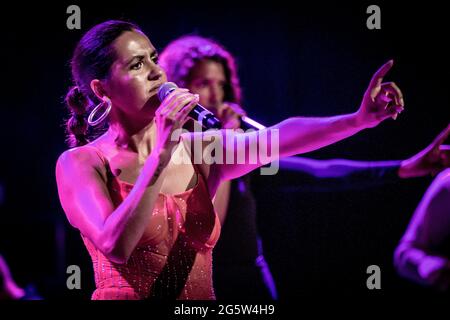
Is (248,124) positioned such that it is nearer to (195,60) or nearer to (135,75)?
(195,60)

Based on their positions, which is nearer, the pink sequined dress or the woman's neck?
the pink sequined dress

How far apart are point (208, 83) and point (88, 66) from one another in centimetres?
81

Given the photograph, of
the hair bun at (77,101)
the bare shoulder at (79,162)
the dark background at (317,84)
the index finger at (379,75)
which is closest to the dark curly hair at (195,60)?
the dark background at (317,84)

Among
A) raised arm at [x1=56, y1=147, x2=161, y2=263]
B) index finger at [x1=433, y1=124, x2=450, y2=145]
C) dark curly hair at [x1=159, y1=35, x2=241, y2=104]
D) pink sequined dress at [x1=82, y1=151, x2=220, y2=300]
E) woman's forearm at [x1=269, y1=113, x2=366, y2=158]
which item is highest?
dark curly hair at [x1=159, y1=35, x2=241, y2=104]

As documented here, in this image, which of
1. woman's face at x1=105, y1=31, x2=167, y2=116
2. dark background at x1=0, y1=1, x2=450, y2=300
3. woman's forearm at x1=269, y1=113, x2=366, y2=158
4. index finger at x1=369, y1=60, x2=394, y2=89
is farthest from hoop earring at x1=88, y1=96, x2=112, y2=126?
dark background at x1=0, y1=1, x2=450, y2=300

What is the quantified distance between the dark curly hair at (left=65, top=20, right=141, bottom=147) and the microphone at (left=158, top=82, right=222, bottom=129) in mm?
212

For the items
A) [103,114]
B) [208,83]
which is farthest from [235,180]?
[103,114]

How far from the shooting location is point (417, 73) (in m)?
2.44

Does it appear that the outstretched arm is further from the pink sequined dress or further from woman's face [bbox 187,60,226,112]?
the pink sequined dress

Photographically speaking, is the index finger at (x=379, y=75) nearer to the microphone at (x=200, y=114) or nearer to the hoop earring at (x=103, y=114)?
the microphone at (x=200, y=114)

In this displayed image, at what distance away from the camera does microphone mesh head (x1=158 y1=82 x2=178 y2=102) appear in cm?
148

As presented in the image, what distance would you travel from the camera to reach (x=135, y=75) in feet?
5.16

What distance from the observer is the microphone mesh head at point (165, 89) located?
1.48 m

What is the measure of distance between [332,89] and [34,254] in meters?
2.21
